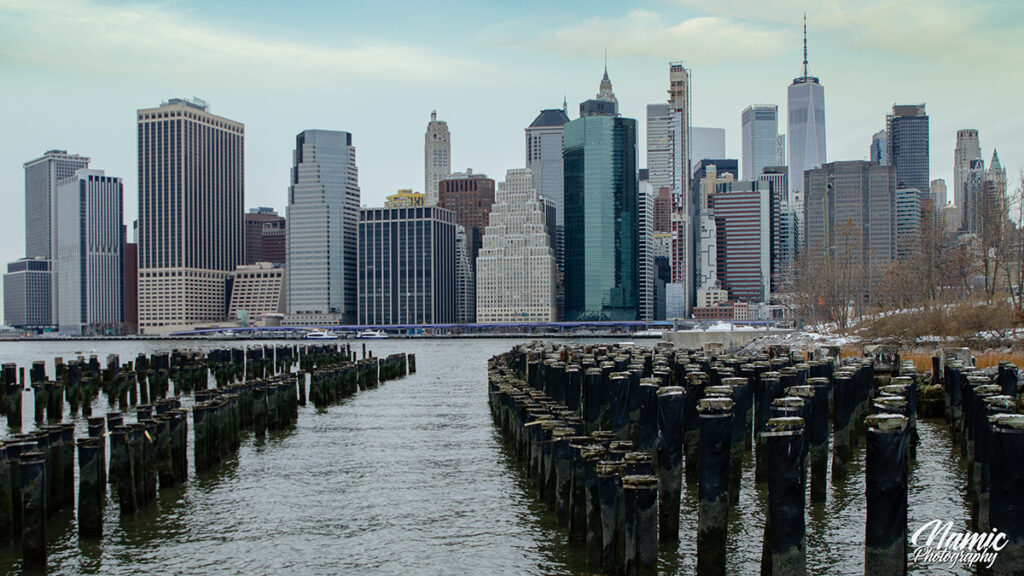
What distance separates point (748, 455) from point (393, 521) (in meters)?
11.1

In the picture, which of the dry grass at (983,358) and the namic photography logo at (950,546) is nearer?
the namic photography logo at (950,546)

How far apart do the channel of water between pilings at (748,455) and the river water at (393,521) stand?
0.59 m

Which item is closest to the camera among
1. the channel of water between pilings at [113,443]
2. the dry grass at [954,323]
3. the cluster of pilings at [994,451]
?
the cluster of pilings at [994,451]

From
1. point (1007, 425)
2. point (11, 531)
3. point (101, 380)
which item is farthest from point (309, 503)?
point (101, 380)

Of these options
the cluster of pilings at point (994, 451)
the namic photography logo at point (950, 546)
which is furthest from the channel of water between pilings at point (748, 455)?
the namic photography logo at point (950, 546)

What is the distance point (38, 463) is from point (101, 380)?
4203 cm

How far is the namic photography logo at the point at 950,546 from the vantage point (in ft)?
45.9

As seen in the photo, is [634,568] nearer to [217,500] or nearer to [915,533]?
[915,533]

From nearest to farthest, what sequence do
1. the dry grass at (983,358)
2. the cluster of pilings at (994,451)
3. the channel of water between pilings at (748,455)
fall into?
the cluster of pilings at (994,451)
the channel of water between pilings at (748,455)
the dry grass at (983,358)

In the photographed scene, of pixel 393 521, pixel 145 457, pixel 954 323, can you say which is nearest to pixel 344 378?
pixel 145 457

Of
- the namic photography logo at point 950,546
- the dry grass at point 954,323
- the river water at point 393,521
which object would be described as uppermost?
the dry grass at point 954,323

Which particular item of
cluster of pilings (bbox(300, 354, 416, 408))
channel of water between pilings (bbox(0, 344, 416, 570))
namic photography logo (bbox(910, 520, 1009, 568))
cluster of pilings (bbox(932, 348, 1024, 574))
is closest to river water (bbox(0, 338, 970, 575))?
namic photography logo (bbox(910, 520, 1009, 568))

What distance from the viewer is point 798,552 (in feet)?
40.1

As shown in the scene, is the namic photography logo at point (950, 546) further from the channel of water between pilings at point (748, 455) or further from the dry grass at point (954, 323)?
the dry grass at point (954, 323)
